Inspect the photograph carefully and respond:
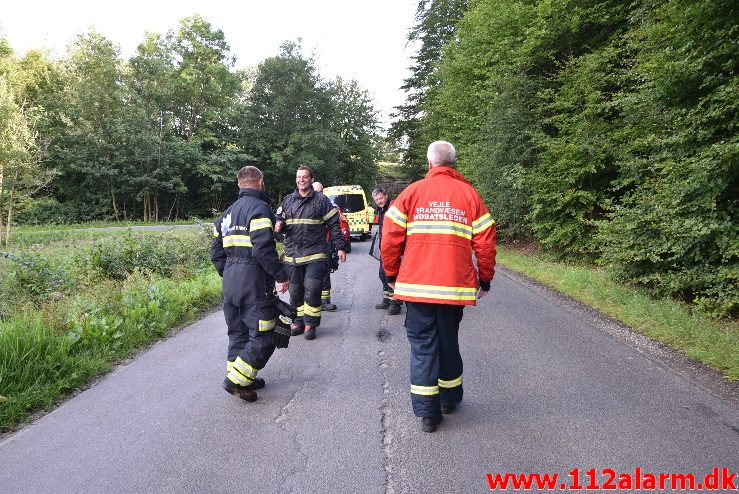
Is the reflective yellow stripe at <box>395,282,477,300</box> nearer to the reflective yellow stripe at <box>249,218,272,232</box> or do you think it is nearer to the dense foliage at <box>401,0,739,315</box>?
the reflective yellow stripe at <box>249,218,272,232</box>

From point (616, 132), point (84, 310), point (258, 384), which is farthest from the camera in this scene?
point (616, 132)

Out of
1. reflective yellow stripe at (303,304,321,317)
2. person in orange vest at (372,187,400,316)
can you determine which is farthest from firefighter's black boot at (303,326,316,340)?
person in orange vest at (372,187,400,316)

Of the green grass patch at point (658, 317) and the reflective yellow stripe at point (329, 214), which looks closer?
the green grass patch at point (658, 317)

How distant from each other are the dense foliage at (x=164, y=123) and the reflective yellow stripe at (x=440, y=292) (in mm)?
28636

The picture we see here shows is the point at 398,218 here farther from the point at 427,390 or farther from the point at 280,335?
the point at 280,335

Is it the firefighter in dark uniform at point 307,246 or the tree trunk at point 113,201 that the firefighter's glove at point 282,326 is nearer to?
the firefighter in dark uniform at point 307,246

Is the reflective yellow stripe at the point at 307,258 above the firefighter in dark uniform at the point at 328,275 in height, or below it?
above

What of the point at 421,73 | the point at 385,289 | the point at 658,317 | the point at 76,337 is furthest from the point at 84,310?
the point at 421,73

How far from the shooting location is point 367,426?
11.7ft

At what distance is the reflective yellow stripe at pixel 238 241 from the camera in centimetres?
414

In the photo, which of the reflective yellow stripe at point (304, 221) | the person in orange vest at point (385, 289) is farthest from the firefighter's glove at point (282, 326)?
the person in orange vest at point (385, 289)

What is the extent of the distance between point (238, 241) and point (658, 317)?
5.56 m

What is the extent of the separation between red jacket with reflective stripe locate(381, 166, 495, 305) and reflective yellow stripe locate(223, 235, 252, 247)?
1.29 m

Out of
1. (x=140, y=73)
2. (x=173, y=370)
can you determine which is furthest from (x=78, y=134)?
(x=173, y=370)
